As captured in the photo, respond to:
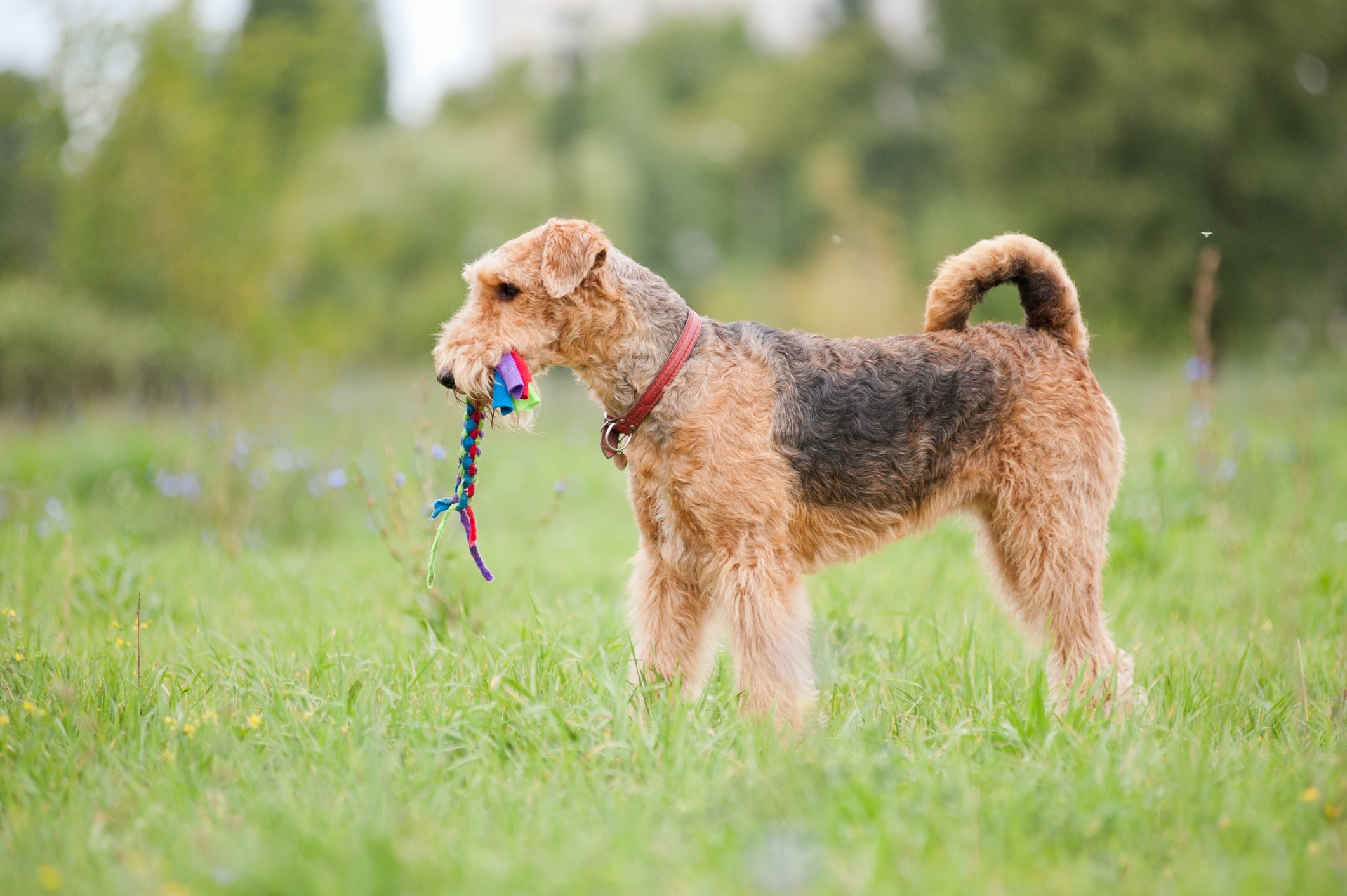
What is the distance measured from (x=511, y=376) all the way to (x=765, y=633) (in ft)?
4.09

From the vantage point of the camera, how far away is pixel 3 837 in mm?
2398

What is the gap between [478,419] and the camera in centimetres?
326

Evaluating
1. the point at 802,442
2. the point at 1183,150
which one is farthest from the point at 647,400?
the point at 1183,150

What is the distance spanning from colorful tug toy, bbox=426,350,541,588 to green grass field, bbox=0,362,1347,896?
45 cm

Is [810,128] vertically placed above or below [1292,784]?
above

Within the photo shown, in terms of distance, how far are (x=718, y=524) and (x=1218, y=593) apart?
3147 millimetres

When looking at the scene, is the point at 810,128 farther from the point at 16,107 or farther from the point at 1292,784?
the point at 1292,784

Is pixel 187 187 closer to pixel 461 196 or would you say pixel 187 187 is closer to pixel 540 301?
pixel 461 196

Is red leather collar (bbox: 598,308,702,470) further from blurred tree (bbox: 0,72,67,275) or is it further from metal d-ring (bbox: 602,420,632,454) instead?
blurred tree (bbox: 0,72,67,275)

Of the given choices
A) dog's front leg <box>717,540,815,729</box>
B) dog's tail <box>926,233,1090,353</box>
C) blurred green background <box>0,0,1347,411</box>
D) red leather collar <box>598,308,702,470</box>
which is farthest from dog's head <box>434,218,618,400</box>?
blurred green background <box>0,0,1347,411</box>

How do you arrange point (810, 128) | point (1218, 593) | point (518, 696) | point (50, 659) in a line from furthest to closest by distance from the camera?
point (810, 128) → point (1218, 593) → point (50, 659) → point (518, 696)

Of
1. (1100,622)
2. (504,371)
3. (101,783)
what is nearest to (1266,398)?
(1100,622)

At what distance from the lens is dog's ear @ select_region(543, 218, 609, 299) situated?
125 inches

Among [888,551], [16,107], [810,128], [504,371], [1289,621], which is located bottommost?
[888,551]
